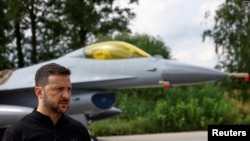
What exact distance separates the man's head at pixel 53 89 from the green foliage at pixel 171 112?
15.2 metres

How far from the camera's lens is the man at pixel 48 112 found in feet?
7.10

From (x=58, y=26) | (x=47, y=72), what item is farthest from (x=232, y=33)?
(x=47, y=72)

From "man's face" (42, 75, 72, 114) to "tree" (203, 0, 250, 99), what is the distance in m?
19.2

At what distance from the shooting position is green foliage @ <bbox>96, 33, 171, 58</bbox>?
75.3 ft

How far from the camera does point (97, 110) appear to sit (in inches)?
413

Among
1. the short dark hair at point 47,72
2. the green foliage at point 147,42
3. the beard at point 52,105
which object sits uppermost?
the short dark hair at point 47,72

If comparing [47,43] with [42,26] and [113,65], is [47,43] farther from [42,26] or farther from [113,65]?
[113,65]

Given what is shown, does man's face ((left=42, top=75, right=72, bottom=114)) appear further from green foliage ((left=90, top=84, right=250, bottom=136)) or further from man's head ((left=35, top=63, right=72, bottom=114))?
green foliage ((left=90, top=84, right=250, bottom=136))

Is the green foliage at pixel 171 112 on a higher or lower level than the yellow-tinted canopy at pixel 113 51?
lower

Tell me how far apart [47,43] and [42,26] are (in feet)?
3.31

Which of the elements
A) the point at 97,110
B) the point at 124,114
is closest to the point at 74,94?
the point at 97,110

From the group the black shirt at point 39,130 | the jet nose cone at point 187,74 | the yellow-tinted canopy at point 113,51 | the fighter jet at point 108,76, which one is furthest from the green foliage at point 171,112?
the black shirt at point 39,130

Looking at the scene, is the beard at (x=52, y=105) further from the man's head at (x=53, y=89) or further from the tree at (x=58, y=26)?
the tree at (x=58, y=26)

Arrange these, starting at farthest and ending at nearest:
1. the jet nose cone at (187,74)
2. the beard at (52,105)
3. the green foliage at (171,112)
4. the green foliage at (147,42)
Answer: the green foliage at (147,42) → the green foliage at (171,112) → the jet nose cone at (187,74) → the beard at (52,105)
